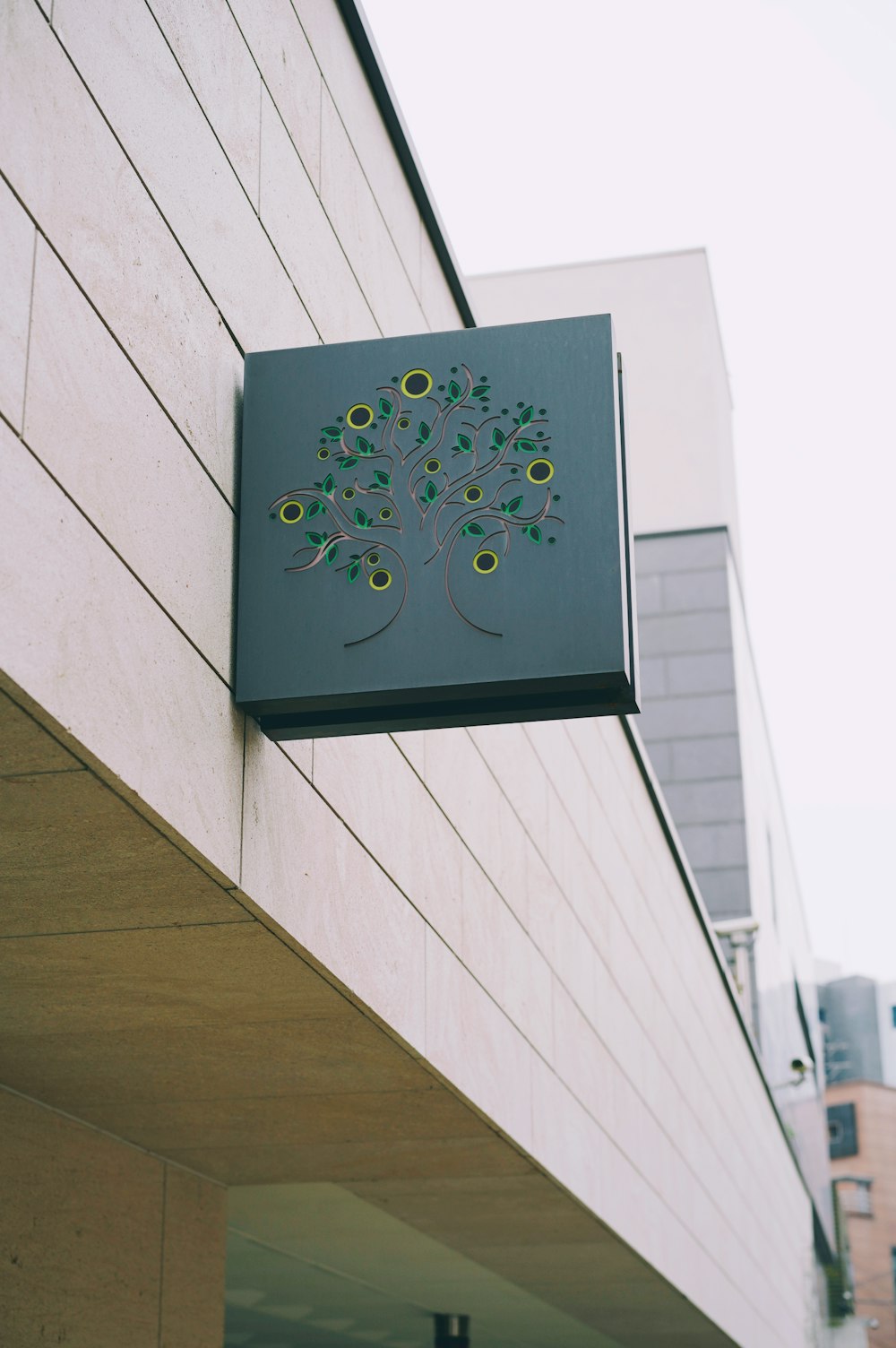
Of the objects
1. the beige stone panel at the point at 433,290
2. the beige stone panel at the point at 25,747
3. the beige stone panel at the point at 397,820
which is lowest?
the beige stone panel at the point at 25,747

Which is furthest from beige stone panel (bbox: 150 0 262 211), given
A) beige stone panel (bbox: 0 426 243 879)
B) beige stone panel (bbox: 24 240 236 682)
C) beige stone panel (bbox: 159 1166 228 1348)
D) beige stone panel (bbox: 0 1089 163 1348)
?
beige stone panel (bbox: 159 1166 228 1348)

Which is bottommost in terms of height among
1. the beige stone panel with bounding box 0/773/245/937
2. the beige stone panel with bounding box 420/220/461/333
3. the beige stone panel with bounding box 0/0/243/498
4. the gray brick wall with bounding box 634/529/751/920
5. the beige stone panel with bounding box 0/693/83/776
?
the beige stone panel with bounding box 0/773/245/937

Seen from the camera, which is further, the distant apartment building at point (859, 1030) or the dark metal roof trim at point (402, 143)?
the distant apartment building at point (859, 1030)

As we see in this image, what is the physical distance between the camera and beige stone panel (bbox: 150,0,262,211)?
11.9 ft

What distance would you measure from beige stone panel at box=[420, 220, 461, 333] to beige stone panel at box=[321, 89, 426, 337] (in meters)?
0.21

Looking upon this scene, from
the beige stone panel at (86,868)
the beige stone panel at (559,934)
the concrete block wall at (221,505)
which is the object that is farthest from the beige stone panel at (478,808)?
the beige stone panel at (86,868)

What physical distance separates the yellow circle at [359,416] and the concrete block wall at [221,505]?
26cm

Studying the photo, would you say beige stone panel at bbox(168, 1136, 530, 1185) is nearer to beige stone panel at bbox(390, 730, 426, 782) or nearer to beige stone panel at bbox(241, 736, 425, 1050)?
beige stone panel at bbox(241, 736, 425, 1050)

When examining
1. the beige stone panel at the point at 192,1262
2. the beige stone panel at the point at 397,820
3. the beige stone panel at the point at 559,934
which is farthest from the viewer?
the beige stone panel at the point at 559,934

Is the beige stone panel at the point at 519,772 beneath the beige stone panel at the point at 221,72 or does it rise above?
beneath

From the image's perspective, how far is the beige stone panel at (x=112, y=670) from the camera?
8.76 ft

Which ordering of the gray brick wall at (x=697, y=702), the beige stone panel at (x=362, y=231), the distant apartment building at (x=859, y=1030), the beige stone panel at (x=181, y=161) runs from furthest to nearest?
the distant apartment building at (x=859, y=1030) → the gray brick wall at (x=697, y=702) → the beige stone panel at (x=362, y=231) → the beige stone panel at (x=181, y=161)

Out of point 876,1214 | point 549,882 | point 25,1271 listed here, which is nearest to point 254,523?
point 25,1271

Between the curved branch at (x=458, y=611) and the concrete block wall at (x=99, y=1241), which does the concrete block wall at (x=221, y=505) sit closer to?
the curved branch at (x=458, y=611)
